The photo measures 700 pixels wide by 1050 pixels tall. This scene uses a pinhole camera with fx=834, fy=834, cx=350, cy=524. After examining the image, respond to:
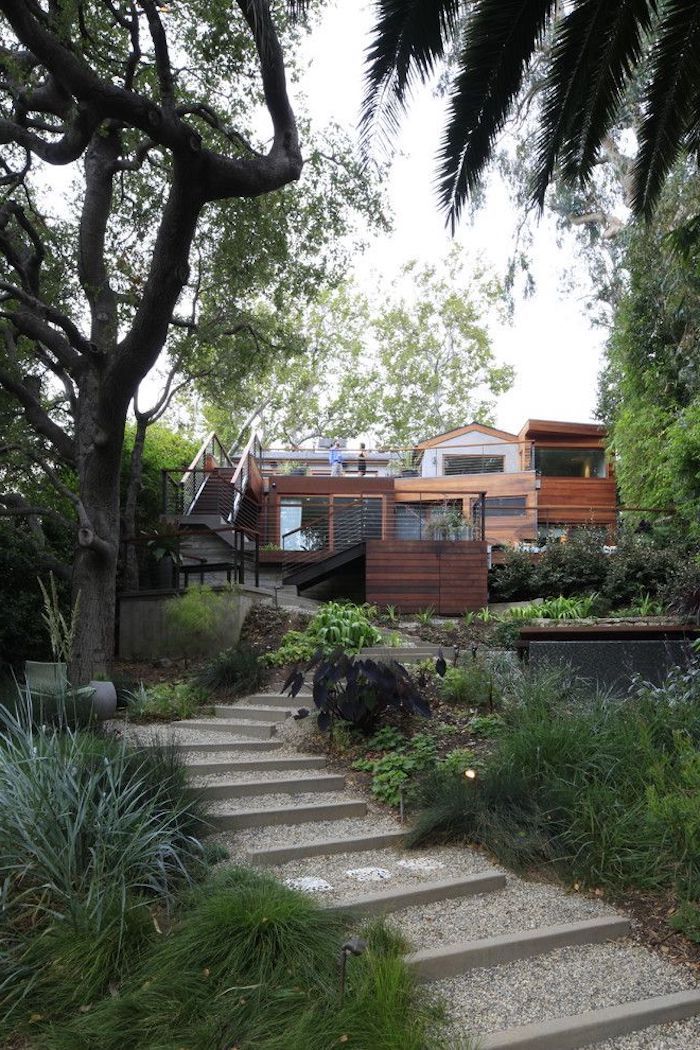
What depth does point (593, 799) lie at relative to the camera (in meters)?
4.73

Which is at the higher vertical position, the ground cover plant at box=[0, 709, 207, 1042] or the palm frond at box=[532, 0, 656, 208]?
the palm frond at box=[532, 0, 656, 208]

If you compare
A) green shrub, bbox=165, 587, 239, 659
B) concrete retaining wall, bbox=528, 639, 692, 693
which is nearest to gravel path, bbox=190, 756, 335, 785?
concrete retaining wall, bbox=528, 639, 692, 693

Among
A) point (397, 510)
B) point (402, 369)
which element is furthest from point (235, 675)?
point (402, 369)

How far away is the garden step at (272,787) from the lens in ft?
18.7

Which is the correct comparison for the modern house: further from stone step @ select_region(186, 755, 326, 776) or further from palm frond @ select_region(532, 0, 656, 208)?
palm frond @ select_region(532, 0, 656, 208)

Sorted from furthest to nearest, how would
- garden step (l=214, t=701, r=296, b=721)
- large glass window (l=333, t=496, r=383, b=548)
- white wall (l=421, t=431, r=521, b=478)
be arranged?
white wall (l=421, t=431, r=521, b=478) → large glass window (l=333, t=496, r=383, b=548) → garden step (l=214, t=701, r=296, b=721)

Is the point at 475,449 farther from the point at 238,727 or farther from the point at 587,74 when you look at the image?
the point at 587,74

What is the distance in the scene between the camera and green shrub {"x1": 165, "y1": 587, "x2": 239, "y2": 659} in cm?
1099

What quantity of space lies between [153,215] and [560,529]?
1038cm

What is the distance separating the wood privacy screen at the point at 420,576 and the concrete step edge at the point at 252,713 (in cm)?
611

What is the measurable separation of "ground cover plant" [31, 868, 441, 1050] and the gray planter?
389 centimetres

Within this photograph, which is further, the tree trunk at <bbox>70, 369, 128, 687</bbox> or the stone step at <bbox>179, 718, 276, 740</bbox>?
the tree trunk at <bbox>70, 369, 128, 687</bbox>


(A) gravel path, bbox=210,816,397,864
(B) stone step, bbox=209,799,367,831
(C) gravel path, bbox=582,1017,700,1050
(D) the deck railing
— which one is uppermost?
(D) the deck railing

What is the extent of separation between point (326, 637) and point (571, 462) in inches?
633
